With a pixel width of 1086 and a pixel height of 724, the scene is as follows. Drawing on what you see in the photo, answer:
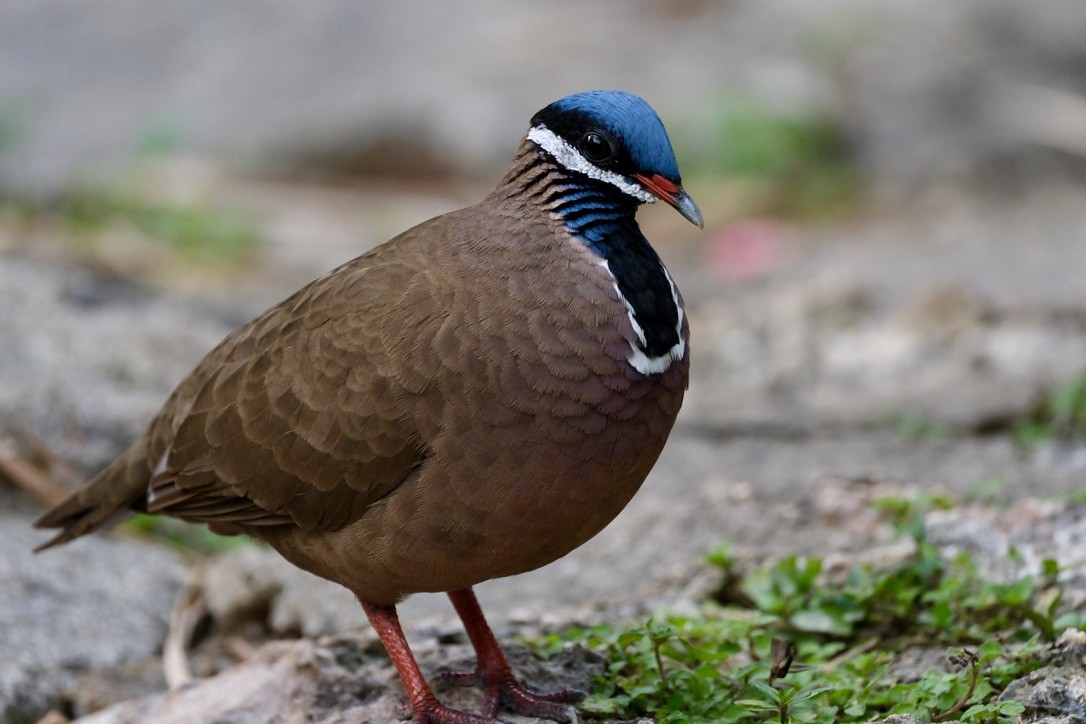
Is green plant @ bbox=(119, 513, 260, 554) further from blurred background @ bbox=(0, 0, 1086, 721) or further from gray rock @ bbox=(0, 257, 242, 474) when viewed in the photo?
gray rock @ bbox=(0, 257, 242, 474)

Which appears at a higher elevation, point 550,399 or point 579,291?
point 579,291

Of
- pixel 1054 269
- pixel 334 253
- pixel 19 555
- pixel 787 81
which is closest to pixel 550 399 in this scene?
pixel 19 555

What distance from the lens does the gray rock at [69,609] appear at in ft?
14.9

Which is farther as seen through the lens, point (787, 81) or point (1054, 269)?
point (787, 81)

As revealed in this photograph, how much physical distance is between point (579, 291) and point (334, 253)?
5977mm

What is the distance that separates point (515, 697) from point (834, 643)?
1.00 meters

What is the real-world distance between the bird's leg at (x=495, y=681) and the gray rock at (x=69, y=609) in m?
1.47

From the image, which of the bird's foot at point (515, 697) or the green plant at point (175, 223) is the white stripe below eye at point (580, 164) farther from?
the green plant at point (175, 223)

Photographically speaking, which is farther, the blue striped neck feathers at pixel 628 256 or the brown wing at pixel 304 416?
the brown wing at pixel 304 416

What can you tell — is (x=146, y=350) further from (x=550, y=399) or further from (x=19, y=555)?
(x=550, y=399)

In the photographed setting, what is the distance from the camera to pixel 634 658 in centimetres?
382

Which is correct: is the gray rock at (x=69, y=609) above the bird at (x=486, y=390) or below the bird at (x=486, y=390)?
below

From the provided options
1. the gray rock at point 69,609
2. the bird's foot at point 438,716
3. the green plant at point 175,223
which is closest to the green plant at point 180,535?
the gray rock at point 69,609

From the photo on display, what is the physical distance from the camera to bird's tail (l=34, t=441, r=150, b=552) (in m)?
4.47
